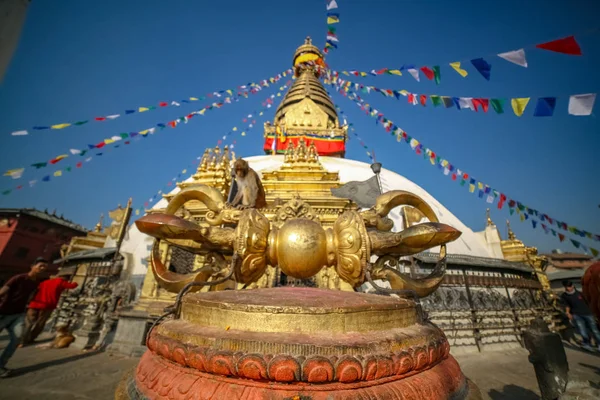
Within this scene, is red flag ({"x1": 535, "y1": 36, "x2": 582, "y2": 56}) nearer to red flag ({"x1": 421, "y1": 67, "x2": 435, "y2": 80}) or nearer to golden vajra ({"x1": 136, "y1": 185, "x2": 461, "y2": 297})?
red flag ({"x1": 421, "y1": 67, "x2": 435, "y2": 80})

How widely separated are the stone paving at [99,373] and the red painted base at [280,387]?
3.69 m

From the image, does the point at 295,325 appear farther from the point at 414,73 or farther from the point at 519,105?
the point at 414,73

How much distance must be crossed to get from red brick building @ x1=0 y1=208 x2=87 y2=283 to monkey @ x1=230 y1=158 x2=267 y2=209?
2367 cm

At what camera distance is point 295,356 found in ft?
2.82

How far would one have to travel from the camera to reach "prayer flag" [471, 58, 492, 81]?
4.89m

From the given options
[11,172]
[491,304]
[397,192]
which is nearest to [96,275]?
[11,172]

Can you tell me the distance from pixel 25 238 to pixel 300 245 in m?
26.4

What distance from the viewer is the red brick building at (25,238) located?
57.5ft

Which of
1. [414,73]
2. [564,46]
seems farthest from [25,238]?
[564,46]

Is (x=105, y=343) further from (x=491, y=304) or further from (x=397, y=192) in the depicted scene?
(x=491, y=304)

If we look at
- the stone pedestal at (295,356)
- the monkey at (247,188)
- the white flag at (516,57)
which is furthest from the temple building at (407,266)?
the white flag at (516,57)

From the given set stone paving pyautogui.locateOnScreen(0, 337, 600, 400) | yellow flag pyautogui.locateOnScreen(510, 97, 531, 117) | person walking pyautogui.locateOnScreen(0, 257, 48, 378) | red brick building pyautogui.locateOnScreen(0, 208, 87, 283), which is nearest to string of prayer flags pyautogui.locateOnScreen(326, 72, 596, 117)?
yellow flag pyautogui.locateOnScreen(510, 97, 531, 117)

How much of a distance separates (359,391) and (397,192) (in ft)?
3.72

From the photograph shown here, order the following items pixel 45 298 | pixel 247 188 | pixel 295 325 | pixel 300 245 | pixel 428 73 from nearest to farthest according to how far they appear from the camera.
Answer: pixel 295 325, pixel 300 245, pixel 247 188, pixel 45 298, pixel 428 73
